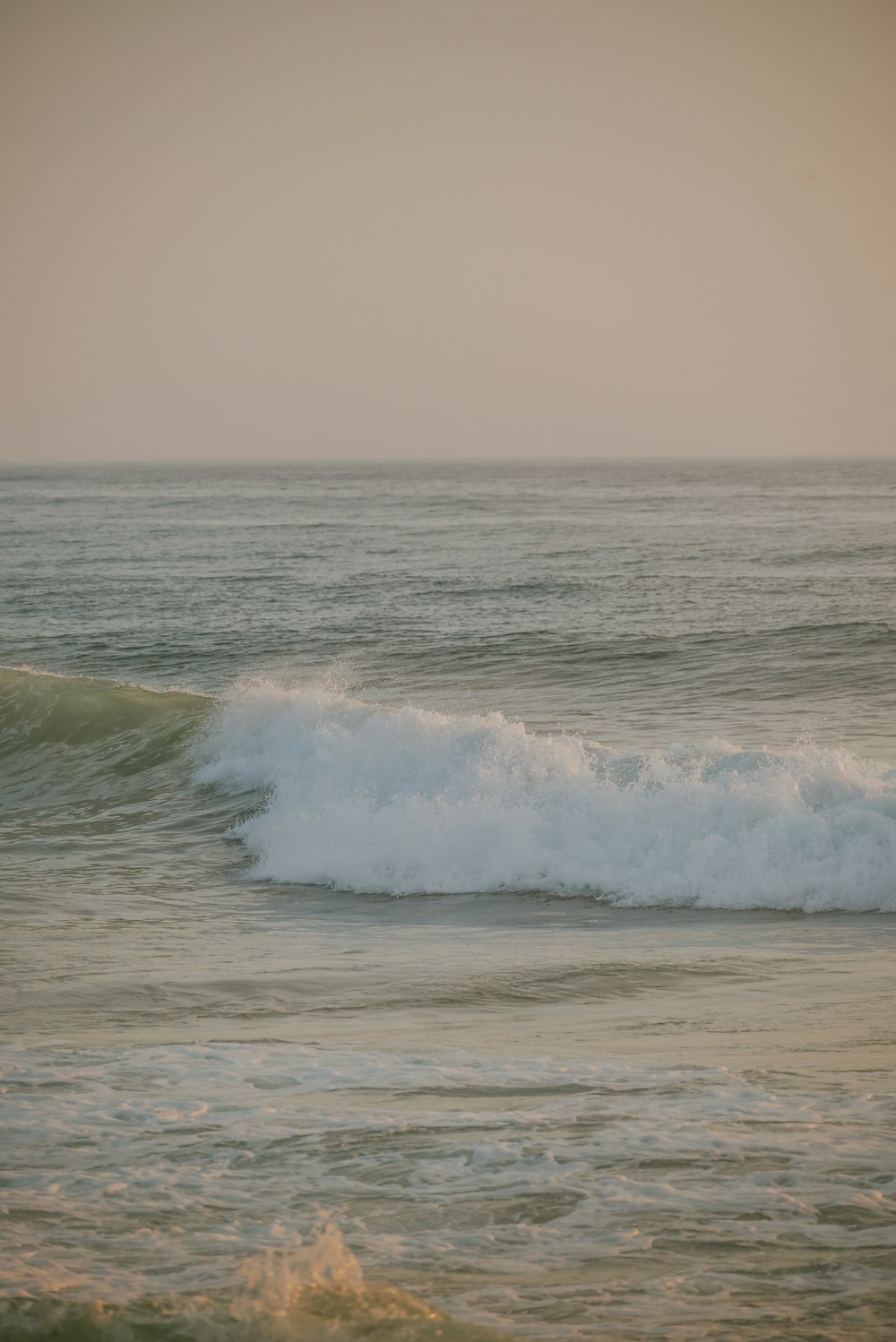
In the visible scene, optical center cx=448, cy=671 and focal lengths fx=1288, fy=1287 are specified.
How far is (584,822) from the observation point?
12492 millimetres

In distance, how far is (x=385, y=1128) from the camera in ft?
19.2

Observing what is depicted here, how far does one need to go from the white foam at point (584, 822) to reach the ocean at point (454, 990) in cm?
4

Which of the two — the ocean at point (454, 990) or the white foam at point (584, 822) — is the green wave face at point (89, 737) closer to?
the ocean at point (454, 990)

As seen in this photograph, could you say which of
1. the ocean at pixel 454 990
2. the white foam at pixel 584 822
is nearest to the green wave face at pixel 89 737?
the ocean at pixel 454 990

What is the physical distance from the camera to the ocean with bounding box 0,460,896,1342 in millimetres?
4578

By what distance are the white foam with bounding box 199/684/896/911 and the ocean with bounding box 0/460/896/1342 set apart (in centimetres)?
4

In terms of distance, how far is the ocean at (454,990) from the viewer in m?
4.58

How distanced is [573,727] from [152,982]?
9919 millimetres

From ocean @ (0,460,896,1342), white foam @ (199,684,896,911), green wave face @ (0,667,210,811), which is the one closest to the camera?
ocean @ (0,460,896,1342)

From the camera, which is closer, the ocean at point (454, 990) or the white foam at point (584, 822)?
the ocean at point (454, 990)

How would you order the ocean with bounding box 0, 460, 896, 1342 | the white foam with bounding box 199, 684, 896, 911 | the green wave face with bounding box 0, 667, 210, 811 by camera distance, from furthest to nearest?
the green wave face with bounding box 0, 667, 210, 811
the white foam with bounding box 199, 684, 896, 911
the ocean with bounding box 0, 460, 896, 1342

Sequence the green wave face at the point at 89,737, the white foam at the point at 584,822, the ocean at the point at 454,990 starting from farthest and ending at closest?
the green wave face at the point at 89,737 < the white foam at the point at 584,822 < the ocean at the point at 454,990

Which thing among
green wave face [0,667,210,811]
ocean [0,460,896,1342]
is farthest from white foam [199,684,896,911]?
green wave face [0,667,210,811]

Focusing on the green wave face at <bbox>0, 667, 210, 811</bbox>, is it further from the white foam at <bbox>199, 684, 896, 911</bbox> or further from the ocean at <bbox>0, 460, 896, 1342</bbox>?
the white foam at <bbox>199, 684, 896, 911</bbox>
